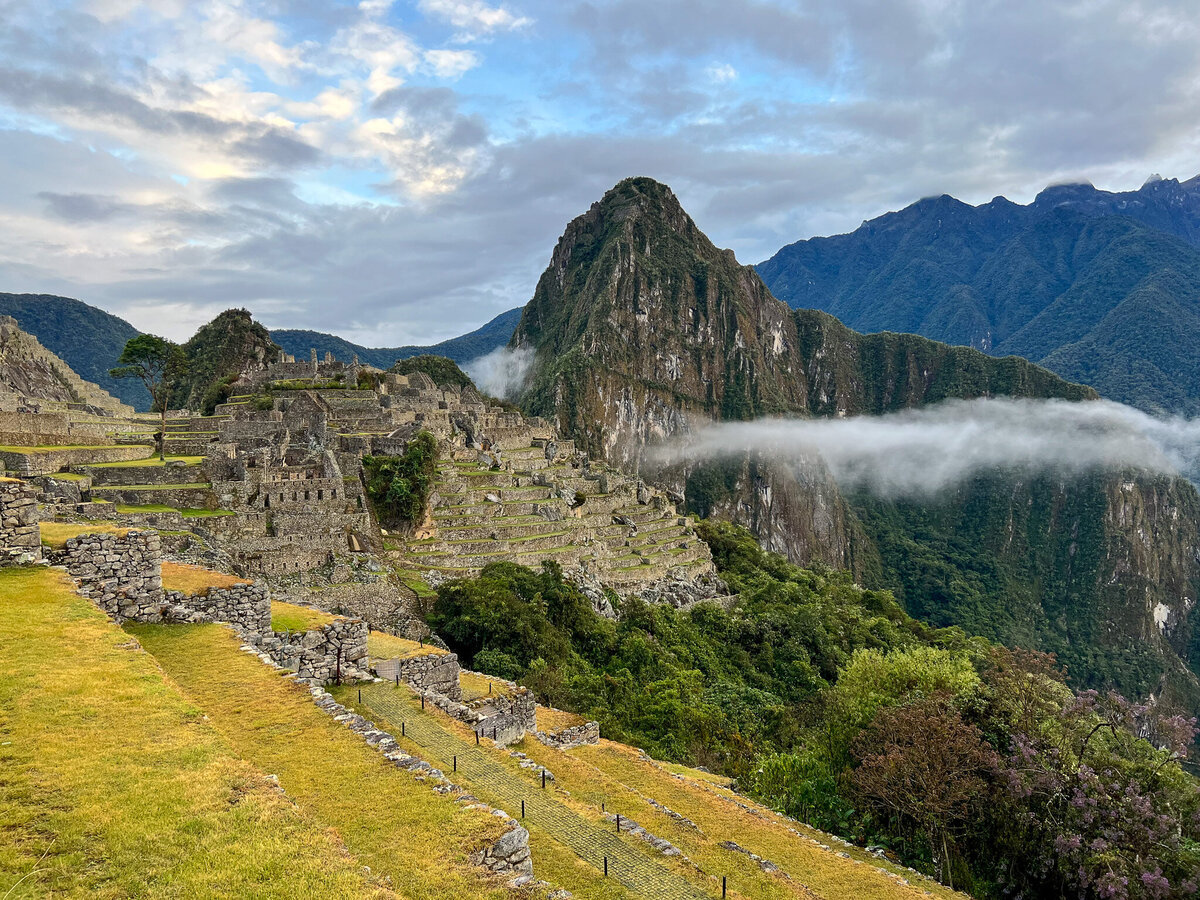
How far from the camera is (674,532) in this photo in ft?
194

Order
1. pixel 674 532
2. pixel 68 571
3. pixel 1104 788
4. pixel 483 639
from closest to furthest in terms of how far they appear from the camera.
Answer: pixel 68 571, pixel 1104 788, pixel 483 639, pixel 674 532

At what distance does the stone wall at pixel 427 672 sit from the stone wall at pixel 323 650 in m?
0.85

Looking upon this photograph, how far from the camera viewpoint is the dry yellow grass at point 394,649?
14.3 m

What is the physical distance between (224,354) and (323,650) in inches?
2744

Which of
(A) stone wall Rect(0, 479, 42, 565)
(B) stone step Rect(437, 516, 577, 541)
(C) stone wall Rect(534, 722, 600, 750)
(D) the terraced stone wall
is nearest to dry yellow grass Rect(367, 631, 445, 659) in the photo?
(C) stone wall Rect(534, 722, 600, 750)

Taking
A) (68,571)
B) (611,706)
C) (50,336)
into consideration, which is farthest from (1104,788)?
(50,336)

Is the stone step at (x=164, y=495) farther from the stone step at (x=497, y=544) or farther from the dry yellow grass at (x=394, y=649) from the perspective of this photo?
the dry yellow grass at (x=394, y=649)

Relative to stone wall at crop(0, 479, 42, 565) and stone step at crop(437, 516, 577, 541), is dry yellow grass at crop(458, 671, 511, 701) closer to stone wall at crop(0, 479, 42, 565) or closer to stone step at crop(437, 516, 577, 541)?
stone wall at crop(0, 479, 42, 565)

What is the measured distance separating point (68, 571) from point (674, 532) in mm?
51218

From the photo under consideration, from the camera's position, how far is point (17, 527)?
10078mm

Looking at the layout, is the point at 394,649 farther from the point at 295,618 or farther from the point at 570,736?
the point at 570,736

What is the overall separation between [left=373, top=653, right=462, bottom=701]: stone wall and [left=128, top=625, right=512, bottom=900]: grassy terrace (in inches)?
132

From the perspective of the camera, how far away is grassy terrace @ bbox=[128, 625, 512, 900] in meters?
6.47

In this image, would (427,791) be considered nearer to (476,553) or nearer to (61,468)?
(61,468)
